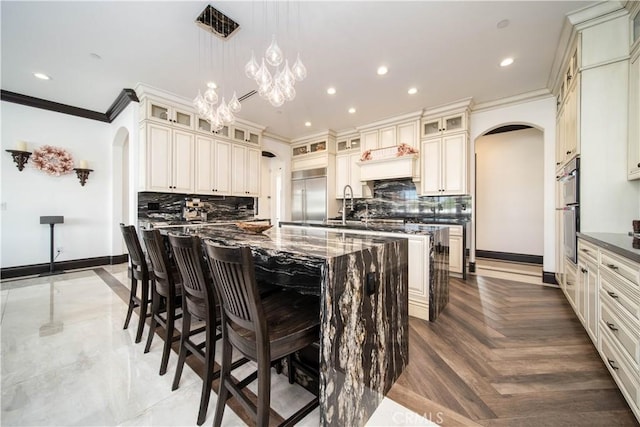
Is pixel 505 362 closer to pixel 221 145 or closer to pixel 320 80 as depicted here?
pixel 320 80

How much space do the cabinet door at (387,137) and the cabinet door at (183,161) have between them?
11.9 feet

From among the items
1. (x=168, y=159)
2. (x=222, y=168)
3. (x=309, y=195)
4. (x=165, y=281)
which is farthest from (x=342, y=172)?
(x=165, y=281)

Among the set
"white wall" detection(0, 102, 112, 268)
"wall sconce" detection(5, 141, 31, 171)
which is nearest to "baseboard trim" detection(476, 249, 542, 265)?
"white wall" detection(0, 102, 112, 268)

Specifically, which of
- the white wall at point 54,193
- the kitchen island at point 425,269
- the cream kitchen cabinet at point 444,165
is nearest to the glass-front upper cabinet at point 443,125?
the cream kitchen cabinet at point 444,165

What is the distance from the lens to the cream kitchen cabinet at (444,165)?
4.16 metres

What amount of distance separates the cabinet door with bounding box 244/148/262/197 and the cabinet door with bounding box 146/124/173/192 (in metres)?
1.49

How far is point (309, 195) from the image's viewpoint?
19.6 feet

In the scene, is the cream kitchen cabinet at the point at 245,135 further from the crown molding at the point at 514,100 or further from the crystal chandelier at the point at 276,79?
the crown molding at the point at 514,100

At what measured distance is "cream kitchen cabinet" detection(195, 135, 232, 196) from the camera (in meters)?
4.40

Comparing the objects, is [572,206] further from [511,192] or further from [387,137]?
[511,192]

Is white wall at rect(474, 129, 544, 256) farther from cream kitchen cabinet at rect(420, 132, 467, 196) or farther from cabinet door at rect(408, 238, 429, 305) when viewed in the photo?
cabinet door at rect(408, 238, 429, 305)

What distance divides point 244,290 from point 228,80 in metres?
3.47

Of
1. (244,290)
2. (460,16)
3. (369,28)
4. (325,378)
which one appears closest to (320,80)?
(369,28)

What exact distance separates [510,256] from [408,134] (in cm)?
352
